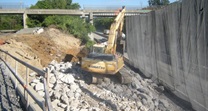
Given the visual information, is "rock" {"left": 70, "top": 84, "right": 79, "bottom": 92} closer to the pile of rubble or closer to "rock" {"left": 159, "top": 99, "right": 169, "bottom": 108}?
the pile of rubble

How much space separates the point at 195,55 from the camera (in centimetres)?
1017

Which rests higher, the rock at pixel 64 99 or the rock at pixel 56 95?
the rock at pixel 56 95

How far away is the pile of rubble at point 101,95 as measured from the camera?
12.1 meters

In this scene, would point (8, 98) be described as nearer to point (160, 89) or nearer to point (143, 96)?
point (143, 96)

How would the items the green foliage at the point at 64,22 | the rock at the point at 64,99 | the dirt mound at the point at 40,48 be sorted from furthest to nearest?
the green foliage at the point at 64,22, the dirt mound at the point at 40,48, the rock at the point at 64,99

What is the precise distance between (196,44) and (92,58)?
23.6ft

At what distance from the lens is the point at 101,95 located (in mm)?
13977

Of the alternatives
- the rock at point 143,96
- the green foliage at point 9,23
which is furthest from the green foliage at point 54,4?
the rock at point 143,96

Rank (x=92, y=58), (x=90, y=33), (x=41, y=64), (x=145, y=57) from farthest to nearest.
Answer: (x=90, y=33), (x=41, y=64), (x=145, y=57), (x=92, y=58)

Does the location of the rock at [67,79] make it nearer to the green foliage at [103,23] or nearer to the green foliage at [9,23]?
the green foliage at [9,23]

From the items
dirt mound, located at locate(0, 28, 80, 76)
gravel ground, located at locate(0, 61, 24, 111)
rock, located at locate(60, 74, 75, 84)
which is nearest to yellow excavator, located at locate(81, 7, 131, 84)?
rock, located at locate(60, 74, 75, 84)

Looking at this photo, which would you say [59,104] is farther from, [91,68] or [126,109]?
[91,68]

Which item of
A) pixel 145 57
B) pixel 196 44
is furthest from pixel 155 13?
pixel 196 44

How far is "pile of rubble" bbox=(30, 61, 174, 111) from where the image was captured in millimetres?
12055
